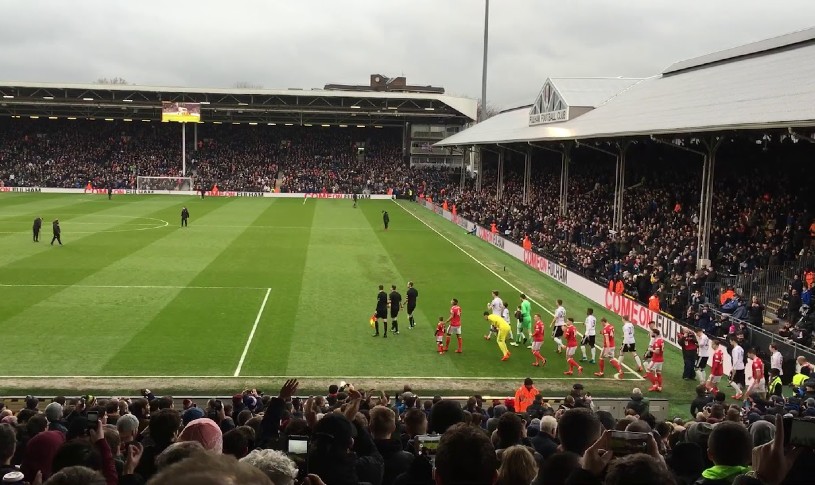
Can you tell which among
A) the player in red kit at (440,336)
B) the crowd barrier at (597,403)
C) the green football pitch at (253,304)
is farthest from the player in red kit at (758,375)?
the player in red kit at (440,336)

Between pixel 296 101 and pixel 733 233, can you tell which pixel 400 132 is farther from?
pixel 733 233

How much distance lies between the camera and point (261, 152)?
9162 cm

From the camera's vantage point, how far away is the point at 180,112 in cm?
7700

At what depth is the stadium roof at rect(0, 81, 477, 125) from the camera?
81.0 meters

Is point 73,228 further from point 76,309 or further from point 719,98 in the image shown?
point 719,98

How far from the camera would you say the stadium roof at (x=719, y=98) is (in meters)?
23.6

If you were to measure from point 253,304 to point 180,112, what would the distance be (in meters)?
55.8

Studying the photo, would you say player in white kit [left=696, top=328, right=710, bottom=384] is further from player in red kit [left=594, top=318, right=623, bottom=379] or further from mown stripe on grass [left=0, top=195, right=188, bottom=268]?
mown stripe on grass [left=0, top=195, right=188, bottom=268]

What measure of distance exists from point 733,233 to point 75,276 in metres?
25.7

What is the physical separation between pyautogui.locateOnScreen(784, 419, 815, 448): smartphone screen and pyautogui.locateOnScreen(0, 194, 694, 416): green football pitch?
48.0ft

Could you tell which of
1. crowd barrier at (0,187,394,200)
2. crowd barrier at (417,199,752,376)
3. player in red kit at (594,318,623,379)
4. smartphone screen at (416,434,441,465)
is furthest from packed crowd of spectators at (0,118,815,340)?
smartphone screen at (416,434,441,465)

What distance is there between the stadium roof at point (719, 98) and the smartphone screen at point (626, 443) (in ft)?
59.8

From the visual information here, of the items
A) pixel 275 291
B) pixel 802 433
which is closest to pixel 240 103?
pixel 275 291

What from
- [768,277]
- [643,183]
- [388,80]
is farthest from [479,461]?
[388,80]
